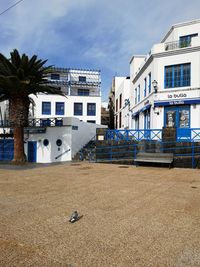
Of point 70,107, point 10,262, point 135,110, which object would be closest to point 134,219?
point 10,262

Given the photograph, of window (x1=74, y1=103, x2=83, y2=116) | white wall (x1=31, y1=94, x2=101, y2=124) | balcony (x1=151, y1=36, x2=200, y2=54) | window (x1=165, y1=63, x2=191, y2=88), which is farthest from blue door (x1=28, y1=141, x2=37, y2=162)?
window (x1=74, y1=103, x2=83, y2=116)

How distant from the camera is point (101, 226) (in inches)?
193

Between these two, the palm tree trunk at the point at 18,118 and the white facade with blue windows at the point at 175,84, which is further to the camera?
the white facade with blue windows at the point at 175,84

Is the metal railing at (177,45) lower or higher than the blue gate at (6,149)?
higher

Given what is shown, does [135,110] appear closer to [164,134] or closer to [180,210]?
[164,134]

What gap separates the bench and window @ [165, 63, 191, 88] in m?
8.42

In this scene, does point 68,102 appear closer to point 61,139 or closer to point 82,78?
point 82,78

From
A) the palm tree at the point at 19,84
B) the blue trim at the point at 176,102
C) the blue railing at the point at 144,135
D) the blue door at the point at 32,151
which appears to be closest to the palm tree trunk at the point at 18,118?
the palm tree at the point at 19,84

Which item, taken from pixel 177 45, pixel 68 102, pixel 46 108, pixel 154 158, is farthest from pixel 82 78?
pixel 154 158

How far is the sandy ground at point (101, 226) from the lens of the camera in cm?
364

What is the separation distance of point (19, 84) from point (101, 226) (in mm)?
13436

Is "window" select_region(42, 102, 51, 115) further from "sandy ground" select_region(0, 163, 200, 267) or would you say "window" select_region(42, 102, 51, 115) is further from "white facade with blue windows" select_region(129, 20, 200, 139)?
"sandy ground" select_region(0, 163, 200, 267)

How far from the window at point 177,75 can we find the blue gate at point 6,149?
15.1m

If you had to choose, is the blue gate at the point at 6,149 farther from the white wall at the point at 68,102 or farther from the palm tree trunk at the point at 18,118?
the white wall at the point at 68,102
